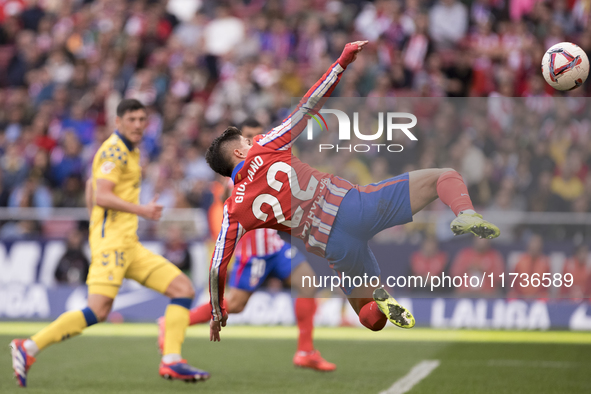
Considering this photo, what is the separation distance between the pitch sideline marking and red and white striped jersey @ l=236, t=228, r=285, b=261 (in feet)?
6.16

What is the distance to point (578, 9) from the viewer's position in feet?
46.5

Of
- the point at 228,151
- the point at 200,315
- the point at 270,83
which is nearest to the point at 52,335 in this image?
the point at 200,315

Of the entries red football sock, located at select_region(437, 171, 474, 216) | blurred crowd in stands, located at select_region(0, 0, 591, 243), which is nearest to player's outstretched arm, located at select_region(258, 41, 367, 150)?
red football sock, located at select_region(437, 171, 474, 216)

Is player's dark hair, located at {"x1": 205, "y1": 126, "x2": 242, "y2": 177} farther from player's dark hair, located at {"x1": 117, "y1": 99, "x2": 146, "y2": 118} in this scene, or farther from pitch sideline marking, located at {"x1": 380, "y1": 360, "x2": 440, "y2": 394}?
pitch sideline marking, located at {"x1": 380, "y1": 360, "x2": 440, "y2": 394}

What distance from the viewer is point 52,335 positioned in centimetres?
696

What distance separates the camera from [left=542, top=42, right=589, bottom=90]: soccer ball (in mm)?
5891

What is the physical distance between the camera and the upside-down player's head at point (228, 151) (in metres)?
5.68

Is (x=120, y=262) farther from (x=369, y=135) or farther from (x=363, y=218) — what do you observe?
(x=369, y=135)

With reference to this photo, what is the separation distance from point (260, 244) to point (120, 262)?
160 cm

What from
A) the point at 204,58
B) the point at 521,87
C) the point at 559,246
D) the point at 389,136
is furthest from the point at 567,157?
the point at 204,58

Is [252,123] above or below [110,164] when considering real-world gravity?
above

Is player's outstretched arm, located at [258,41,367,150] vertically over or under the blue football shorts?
over

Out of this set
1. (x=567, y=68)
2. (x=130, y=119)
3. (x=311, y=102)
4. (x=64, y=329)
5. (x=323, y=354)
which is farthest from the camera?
(x=323, y=354)

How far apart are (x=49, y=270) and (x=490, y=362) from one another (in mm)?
7571
